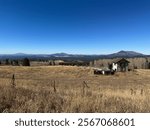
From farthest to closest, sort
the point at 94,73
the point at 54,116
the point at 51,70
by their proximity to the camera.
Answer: the point at 51,70, the point at 94,73, the point at 54,116

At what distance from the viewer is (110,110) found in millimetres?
5988

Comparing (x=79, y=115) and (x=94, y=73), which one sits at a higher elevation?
(x=79, y=115)

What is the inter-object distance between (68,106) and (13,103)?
133cm

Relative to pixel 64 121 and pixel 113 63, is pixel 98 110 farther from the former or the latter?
pixel 113 63

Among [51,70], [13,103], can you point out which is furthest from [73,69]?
[13,103]

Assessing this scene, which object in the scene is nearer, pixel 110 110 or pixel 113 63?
pixel 110 110

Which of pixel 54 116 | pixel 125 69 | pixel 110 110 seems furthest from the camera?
pixel 125 69

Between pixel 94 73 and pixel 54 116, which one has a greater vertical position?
pixel 54 116

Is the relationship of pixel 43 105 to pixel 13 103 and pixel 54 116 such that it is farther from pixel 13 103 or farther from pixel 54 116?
pixel 54 116

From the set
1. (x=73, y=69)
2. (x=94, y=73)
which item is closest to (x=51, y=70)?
(x=73, y=69)

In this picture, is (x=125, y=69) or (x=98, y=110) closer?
(x=98, y=110)

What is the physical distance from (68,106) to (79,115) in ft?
3.31

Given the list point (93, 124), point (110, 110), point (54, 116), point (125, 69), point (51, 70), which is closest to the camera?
point (93, 124)

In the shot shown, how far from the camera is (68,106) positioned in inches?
243
